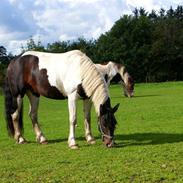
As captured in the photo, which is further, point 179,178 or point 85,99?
point 85,99

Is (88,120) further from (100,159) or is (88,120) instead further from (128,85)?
(128,85)

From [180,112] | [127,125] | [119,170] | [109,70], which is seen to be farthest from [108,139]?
[109,70]

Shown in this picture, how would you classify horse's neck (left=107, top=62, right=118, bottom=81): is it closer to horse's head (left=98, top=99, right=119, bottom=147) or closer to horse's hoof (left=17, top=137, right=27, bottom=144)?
horse's hoof (left=17, top=137, right=27, bottom=144)

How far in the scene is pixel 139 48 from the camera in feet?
268

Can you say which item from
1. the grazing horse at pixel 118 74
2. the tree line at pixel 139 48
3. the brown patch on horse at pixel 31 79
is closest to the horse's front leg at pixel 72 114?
the brown patch on horse at pixel 31 79

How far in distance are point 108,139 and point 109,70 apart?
46.0ft

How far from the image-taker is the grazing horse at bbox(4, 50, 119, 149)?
10.9 metres

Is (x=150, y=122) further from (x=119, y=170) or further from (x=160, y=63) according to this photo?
(x=160, y=63)

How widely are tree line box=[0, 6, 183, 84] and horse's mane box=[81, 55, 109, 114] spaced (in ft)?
216

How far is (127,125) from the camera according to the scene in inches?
642

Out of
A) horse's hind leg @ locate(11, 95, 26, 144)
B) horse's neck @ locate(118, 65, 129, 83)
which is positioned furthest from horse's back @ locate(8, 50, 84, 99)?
horse's neck @ locate(118, 65, 129, 83)

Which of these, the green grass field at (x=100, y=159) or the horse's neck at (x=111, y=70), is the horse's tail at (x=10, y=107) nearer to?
Answer: the green grass field at (x=100, y=159)

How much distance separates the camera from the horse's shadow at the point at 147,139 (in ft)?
37.7

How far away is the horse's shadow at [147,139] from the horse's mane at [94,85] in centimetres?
125
